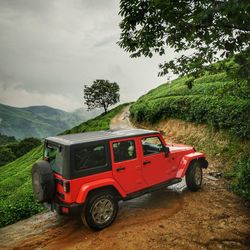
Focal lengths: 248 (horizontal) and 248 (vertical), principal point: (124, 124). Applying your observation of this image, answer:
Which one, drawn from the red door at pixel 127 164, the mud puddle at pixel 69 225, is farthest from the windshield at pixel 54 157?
the mud puddle at pixel 69 225

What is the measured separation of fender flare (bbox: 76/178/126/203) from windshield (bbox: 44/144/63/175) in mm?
799

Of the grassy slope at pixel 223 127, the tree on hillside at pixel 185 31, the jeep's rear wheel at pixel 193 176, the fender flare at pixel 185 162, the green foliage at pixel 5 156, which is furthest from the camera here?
the green foliage at pixel 5 156

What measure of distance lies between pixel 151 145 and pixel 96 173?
244 centimetres

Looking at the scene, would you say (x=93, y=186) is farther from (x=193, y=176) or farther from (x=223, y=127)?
(x=223, y=127)

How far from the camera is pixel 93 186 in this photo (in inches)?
253

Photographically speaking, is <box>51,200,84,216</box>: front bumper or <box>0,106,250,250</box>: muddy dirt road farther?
<box>51,200,84,216</box>: front bumper

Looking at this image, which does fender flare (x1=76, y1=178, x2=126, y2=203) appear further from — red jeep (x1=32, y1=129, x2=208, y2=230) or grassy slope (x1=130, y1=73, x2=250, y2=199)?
grassy slope (x1=130, y1=73, x2=250, y2=199)

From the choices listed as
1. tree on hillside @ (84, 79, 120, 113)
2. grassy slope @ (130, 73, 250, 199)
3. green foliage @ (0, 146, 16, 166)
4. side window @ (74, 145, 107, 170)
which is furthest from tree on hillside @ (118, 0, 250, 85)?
green foliage @ (0, 146, 16, 166)

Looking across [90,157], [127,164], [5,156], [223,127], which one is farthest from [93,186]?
[5,156]

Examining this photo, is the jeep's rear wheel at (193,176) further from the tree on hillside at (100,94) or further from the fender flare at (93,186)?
the tree on hillside at (100,94)

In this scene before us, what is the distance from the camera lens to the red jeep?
6.29 meters

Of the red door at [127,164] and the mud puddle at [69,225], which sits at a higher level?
the red door at [127,164]

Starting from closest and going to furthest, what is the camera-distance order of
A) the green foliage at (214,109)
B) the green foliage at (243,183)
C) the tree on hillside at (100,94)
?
the green foliage at (243,183) < the green foliage at (214,109) < the tree on hillside at (100,94)

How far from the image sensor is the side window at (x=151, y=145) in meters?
7.99
